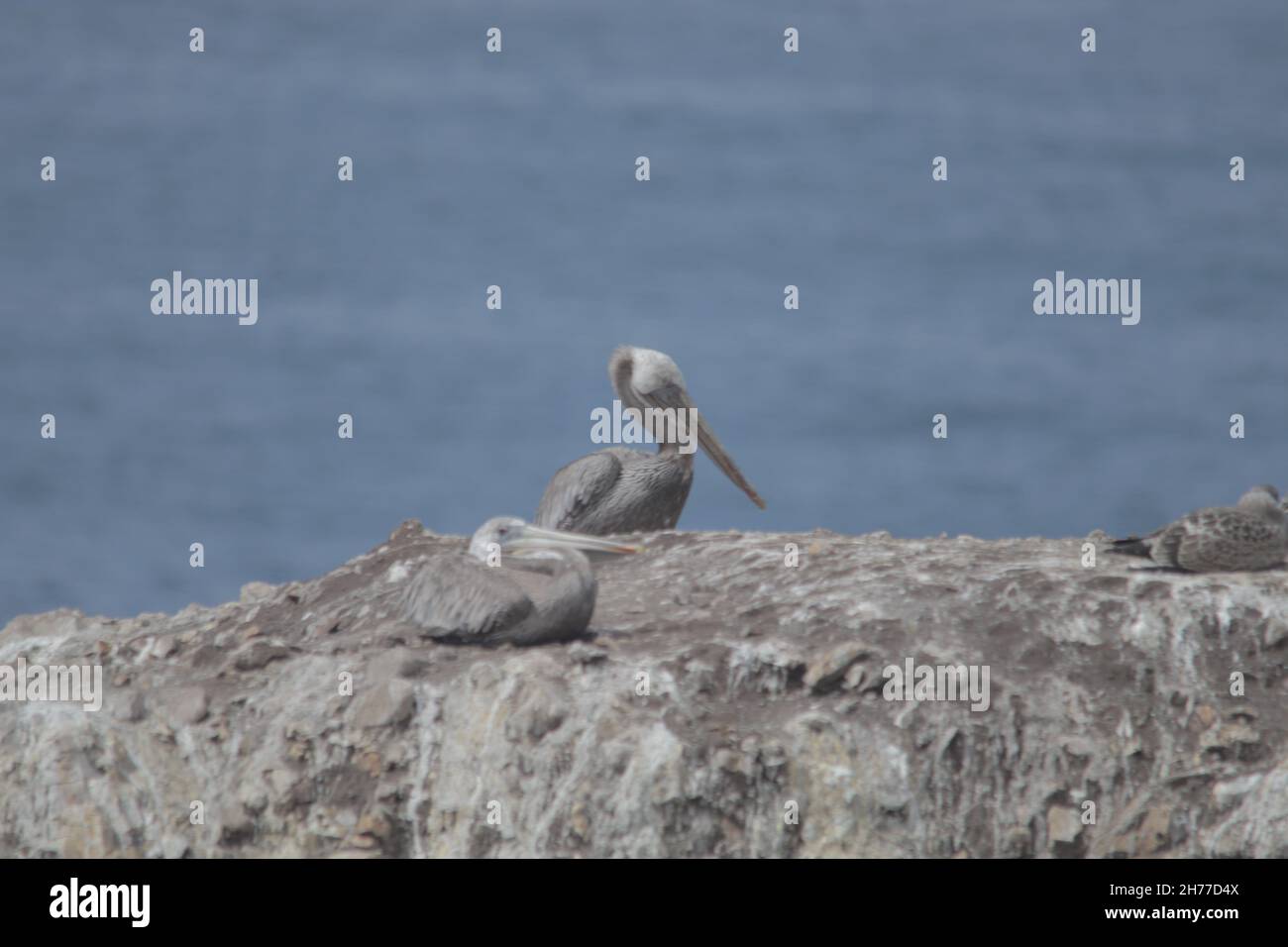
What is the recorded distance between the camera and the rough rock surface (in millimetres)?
18094

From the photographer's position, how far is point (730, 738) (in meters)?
18.2

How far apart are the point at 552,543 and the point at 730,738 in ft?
9.20

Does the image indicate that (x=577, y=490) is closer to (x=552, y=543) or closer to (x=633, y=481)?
(x=633, y=481)

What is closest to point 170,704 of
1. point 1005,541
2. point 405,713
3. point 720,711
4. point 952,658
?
point 405,713

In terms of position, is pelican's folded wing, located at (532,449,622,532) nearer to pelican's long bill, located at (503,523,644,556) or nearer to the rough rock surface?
pelican's long bill, located at (503,523,644,556)

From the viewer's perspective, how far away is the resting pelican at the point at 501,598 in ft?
62.6

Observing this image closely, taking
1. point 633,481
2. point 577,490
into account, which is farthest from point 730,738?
point 633,481

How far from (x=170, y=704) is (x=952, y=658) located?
6033mm

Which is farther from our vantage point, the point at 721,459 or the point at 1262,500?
the point at 721,459

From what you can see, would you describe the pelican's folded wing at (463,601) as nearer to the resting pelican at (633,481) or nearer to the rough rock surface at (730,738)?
the rough rock surface at (730,738)

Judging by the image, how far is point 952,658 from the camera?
19.0 metres
